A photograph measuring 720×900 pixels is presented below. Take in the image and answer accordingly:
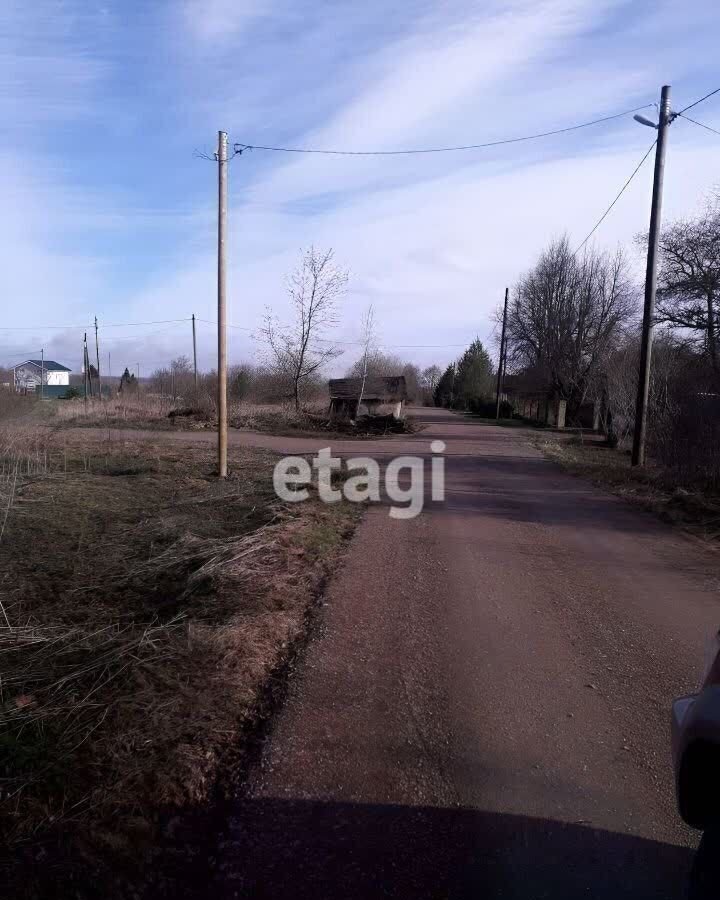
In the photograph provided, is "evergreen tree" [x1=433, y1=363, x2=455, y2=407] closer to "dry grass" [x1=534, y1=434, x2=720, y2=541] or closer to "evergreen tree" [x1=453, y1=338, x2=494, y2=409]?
"evergreen tree" [x1=453, y1=338, x2=494, y2=409]

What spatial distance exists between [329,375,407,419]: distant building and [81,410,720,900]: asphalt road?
1042 inches

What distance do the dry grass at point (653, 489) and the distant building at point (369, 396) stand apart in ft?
44.9

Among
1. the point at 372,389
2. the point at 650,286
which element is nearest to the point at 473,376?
the point at 372,389

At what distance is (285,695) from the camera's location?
423 cm

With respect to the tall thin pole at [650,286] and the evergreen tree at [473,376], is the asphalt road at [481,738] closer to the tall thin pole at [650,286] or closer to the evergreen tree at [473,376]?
the tall thin pole at [650,286]

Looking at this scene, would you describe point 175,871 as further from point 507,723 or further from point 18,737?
point 507,723

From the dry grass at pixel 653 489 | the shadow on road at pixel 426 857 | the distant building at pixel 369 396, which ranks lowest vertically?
the shadow on road at pixel 426 857

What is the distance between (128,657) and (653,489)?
11.5 metres

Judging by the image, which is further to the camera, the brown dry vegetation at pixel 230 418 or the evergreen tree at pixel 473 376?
the evergreen tree at pixel 473 376

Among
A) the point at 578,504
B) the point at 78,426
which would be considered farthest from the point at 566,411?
the point at 578,504

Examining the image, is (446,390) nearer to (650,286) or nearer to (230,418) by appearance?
(230,418)

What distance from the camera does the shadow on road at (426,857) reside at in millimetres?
2635

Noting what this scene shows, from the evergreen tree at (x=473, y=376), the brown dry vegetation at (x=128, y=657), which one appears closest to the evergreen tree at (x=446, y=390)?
the evergreen tree at (x=473, y=376)

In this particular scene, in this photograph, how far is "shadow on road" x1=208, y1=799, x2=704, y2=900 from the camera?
2635 mm
